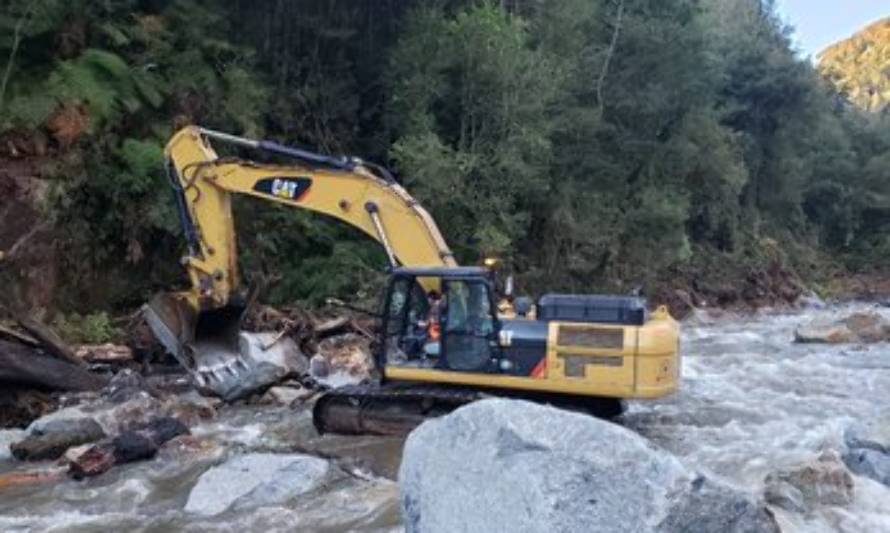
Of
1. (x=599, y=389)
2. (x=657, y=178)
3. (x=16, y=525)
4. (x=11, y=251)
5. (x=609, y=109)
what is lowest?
(x=16, y=525)

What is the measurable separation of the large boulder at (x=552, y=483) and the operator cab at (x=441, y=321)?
16.6 feet

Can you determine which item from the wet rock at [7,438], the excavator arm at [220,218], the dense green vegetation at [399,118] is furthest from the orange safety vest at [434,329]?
the dense green vegetation at [399,118]

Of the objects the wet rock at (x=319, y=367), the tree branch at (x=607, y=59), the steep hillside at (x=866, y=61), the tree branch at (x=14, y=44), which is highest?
the steep hillside at (x=866, y=61)

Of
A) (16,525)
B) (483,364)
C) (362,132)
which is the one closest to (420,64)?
(362,132)

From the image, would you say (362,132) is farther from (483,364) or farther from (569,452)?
(569,452)

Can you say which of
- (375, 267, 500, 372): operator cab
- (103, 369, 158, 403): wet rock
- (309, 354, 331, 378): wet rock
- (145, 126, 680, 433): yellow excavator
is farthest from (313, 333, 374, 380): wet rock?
(375, 267, 500, 372): operator cab

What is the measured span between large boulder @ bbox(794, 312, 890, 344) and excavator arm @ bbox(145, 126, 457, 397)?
1079 centimetres

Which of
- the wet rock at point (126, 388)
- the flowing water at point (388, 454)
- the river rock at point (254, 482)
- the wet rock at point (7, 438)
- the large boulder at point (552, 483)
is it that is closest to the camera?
the large boulder at point (552, 483)

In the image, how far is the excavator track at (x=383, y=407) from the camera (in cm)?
1045

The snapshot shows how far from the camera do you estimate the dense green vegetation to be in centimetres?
1683

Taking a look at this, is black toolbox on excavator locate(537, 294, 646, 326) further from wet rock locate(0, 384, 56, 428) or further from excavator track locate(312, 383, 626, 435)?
wet rock locate(0, 384, 56, 428)

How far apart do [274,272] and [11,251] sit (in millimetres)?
5280

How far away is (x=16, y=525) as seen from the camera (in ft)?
25.3

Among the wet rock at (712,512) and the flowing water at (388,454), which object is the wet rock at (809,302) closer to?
the flowing water at (388,454)
